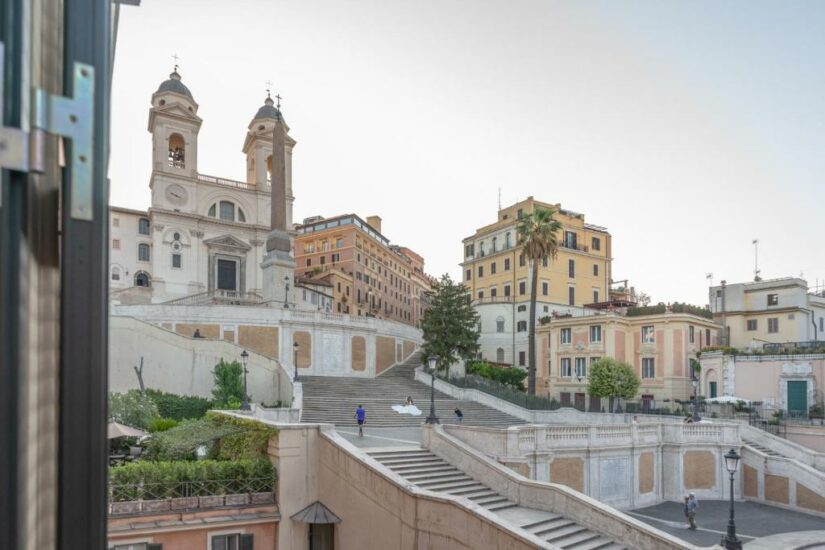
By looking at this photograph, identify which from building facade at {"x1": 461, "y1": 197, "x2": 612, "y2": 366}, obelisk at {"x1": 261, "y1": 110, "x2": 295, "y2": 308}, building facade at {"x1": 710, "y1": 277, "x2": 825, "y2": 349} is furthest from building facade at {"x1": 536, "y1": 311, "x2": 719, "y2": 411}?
obelisk at {"x1": 261, "y1": 110, "x2": 295, "y2": 308}

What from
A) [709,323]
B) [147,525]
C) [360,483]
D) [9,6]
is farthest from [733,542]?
[709,323]

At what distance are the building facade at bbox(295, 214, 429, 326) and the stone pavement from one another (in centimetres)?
4971

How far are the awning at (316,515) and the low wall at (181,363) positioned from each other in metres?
17.3

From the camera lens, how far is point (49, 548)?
221 cm

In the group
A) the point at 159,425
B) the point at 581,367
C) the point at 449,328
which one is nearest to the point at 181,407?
the point at 159,425

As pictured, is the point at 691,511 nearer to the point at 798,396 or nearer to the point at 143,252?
the point at 798,396

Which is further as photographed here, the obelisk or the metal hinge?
the obelisk

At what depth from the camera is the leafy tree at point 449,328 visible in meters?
43.9

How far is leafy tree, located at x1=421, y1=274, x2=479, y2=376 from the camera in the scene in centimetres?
4391

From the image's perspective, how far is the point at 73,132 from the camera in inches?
89.1

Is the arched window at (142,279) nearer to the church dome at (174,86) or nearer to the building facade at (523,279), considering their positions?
the church dome at (174,86)

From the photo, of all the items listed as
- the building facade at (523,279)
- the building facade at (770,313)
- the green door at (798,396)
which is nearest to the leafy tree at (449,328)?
the building facade at (523,279)

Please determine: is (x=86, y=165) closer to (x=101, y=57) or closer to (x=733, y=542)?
(x=101, y=57)

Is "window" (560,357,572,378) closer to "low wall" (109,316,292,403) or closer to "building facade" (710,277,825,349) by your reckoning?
"building facade" (710,277,825,349)
